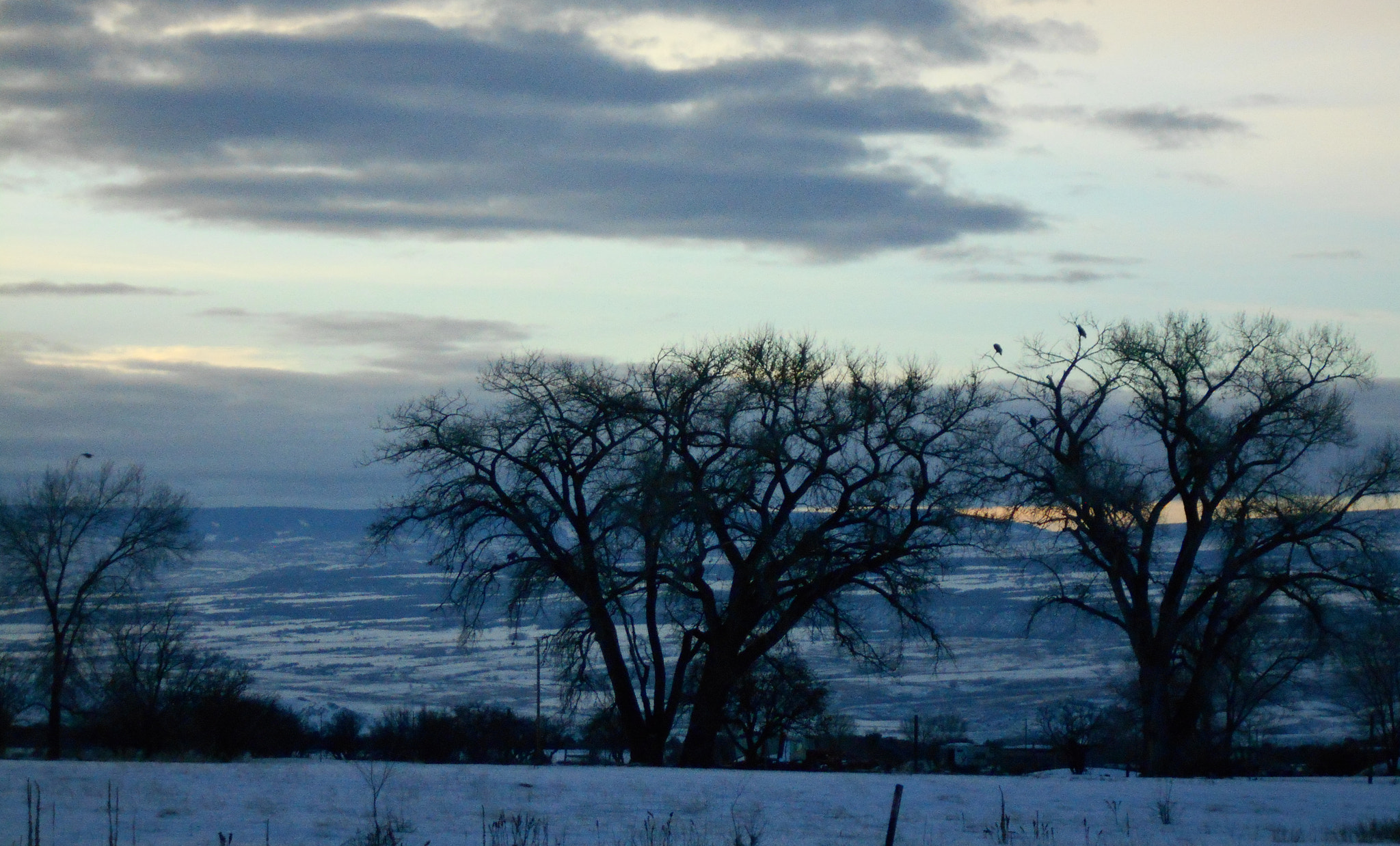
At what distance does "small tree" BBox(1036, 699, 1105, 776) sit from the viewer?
2078 inches

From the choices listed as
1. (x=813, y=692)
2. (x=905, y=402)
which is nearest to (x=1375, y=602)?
(x=905, y=402)

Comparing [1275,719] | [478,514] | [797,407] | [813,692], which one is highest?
[797,407]

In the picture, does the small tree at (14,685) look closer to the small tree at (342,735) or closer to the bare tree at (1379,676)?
the small tree at (342,735)

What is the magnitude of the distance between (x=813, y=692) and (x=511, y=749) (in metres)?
10.9

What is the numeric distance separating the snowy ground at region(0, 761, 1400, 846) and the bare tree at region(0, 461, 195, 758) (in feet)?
93.1

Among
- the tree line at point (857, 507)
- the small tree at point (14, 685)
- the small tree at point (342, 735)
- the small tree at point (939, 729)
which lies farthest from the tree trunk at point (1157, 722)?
the small tree at point (939, 729)

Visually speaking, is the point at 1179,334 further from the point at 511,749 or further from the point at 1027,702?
the point at 1027,702

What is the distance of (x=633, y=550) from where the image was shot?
26047 millimetres

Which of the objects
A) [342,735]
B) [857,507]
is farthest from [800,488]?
[342,735]

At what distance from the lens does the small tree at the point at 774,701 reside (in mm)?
29125

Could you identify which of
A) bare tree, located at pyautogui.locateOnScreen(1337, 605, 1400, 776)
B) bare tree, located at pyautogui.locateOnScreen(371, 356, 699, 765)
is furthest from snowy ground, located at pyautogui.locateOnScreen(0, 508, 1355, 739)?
bare tree, located at pyautogui.locateOnScreen(1337, 605, 1400, 776)

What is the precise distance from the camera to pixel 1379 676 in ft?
145

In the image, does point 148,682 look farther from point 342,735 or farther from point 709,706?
point 709,706

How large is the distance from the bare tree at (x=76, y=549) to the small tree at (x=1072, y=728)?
Answer: 33839 millimetres
